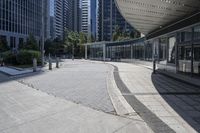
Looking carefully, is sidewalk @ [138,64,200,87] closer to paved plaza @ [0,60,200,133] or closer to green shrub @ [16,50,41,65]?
paved plaza @ [0,60,200,133]

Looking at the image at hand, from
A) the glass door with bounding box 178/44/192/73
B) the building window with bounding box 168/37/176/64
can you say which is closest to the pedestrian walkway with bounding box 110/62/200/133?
the glass door with bounding box 178/44/192/73

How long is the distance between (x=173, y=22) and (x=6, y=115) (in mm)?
13905

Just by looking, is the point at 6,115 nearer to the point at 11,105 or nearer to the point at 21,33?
the point at 11,105

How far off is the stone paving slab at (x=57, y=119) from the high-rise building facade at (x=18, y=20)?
75904 mm

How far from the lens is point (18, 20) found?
98.8 m

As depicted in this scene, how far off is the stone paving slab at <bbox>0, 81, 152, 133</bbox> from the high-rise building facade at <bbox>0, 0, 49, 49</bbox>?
75.9m

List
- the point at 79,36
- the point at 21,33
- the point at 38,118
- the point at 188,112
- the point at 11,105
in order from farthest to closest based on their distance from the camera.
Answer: the point at 21,33 → the point at 79,36 → the point at 11,105 → the point at 188,112 → the point at 38,118

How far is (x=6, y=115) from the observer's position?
812cm

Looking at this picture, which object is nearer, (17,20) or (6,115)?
(6,115)

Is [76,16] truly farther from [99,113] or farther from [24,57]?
[99,113]

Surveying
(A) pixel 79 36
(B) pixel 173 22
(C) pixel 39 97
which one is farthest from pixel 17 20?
(C) pixel 39 97

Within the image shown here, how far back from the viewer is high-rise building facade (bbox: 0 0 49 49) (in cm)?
8950

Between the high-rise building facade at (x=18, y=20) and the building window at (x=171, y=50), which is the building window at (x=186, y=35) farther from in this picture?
the high-rise building facade at (x=18, y=20)

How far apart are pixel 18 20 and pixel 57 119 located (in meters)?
95.5
